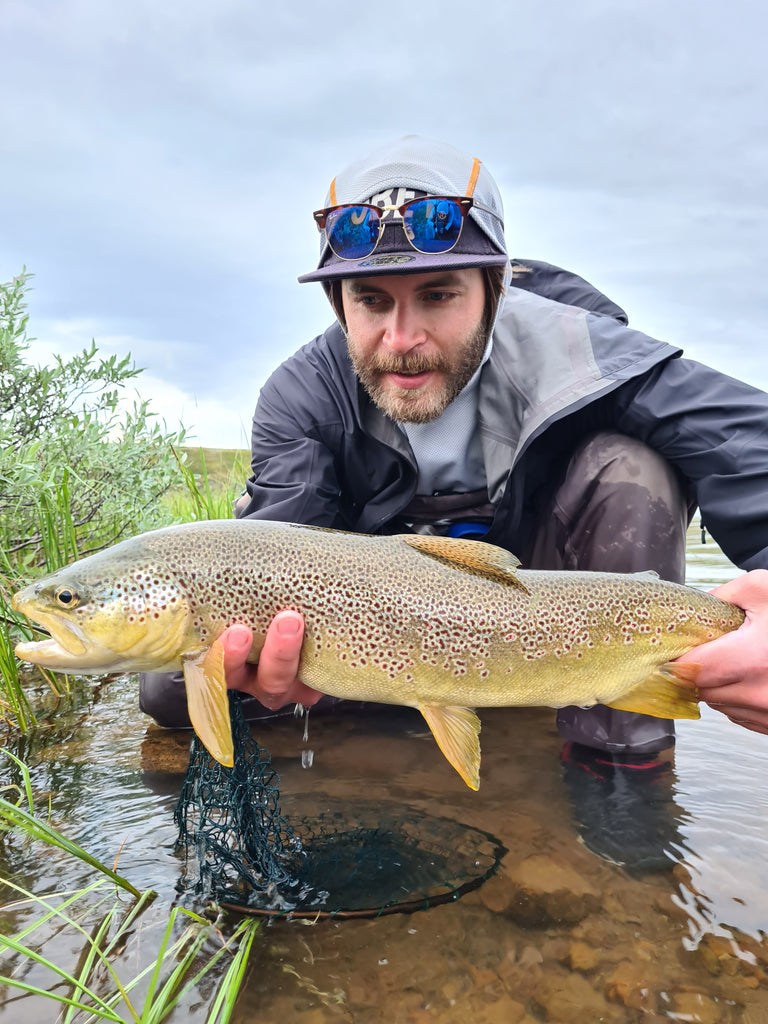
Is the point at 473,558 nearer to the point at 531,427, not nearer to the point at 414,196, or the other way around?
the point at 531,427

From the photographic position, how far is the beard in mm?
3461

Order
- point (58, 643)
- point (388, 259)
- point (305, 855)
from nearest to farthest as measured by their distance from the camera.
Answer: point (58, 643) → point (305, 855) → point (388, 259)

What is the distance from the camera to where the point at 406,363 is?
3.43 m

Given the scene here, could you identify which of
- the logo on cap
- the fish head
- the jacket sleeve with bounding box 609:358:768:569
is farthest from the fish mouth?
the jacket sleeve with bounding box 609:358:768:569

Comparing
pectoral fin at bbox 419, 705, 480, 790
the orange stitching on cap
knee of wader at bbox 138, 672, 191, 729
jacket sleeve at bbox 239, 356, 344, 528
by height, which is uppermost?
the orange stitching on cap

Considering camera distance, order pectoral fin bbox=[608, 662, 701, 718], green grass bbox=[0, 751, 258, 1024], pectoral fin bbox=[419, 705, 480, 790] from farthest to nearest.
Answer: pectoral fin bbox=[608, 662, 701, 718]
pectoral fin bbox=[419, 705, 480, 790]
green grass bbox=[0, 751, 258, 1024]

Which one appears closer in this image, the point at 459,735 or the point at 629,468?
the point at 459,735

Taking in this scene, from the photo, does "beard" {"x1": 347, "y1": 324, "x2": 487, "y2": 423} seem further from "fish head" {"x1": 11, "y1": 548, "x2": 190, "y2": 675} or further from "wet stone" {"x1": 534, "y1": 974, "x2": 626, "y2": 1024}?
"wet stone" {"x1": 534, "y1": 974, "x2": 626, "y2": 1024}

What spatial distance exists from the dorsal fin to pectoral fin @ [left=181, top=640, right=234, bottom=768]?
32.1 inches

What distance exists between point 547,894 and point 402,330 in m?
2.33

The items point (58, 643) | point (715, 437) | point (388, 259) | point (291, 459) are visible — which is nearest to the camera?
point (58, 643)

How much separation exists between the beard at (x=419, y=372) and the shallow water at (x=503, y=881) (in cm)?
166

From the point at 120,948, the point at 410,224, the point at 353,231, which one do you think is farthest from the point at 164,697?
the point at 410,224

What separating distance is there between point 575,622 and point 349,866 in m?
1.16
